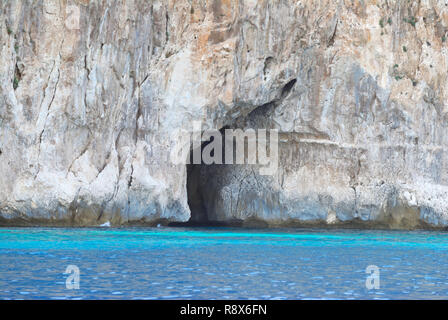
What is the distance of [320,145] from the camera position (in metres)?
30.1

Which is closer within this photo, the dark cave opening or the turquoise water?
the turquoise water

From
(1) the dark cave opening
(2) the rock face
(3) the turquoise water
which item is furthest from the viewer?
(1) the dark cave opening

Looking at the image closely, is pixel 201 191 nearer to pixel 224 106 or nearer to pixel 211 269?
pixel 224 106

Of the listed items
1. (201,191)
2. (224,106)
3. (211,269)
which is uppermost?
(224,106)

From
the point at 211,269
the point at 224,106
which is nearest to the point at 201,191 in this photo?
the point at 224,106

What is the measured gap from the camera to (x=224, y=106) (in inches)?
1064

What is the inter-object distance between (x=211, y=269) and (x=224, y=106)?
16.2 meters

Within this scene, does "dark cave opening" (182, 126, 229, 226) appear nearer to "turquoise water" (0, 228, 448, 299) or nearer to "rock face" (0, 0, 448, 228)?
"rock face" (0, 0, 448, 228)

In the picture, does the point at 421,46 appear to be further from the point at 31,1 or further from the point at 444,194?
the point at 31,1

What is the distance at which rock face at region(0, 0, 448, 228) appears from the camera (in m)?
23.6

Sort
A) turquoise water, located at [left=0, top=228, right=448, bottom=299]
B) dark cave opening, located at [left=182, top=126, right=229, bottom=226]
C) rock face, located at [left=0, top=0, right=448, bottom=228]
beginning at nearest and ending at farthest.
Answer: turquoise water, located at [left=0, top=228, right=448, bottom=299], rock face, located at [left=0, top=0, right=448, bottom=228], dark cave opening, located at [left=182, top=126, right=229, bottom=226]

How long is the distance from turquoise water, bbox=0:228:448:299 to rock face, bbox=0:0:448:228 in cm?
645

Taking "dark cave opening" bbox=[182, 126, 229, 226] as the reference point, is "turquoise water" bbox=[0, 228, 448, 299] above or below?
below

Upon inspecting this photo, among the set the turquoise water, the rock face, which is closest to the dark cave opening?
the rock face
